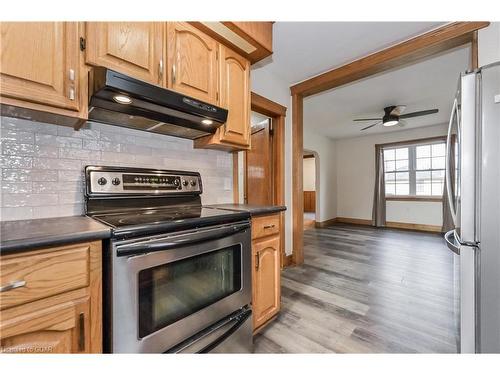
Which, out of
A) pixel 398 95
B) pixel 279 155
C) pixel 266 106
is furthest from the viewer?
pixel 398 95

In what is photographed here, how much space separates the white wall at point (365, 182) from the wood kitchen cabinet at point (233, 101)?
5.14 metres

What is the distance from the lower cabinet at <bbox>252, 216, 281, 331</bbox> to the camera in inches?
57.7

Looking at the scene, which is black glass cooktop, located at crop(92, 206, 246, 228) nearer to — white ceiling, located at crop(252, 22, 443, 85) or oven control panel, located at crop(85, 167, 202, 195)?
oven control panel, located at crop(85, 167, 202, 195)

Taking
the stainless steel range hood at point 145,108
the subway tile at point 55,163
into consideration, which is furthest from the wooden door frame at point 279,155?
the subway tile at point 55,163

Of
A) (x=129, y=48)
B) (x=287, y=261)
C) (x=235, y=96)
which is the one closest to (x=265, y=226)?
(x=235, y=96)

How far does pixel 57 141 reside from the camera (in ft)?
3.83

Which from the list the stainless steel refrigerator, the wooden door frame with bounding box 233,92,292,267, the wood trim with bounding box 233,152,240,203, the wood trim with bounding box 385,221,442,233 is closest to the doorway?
the wood trim with bounding box 385,221,442,233

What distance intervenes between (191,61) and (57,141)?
911 millimetres

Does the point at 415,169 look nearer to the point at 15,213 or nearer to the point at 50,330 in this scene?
the point at 50,330

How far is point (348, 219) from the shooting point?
618cm

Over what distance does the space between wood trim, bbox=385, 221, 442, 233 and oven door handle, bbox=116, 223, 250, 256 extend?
220 inches

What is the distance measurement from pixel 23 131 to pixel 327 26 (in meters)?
2.30

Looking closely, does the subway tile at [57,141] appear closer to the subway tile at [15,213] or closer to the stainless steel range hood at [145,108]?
the stainless steel range hood at [145,108]
